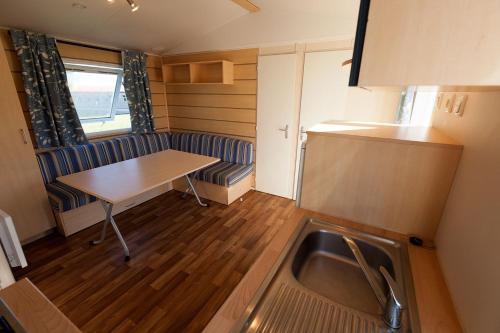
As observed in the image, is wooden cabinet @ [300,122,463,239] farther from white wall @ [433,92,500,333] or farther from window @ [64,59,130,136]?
window @ [64,59,130,136]

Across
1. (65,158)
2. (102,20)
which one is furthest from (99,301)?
(102,20)

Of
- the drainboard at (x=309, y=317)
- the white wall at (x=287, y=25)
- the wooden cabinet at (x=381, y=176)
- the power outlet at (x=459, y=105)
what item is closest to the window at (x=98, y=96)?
the white wall at (x=287, y=25)

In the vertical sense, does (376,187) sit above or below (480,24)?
below

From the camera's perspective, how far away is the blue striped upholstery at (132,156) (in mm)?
2520

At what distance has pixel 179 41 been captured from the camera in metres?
3.51

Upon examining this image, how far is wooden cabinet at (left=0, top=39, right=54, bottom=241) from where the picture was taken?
2035mm

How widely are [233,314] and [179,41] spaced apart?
12.6ft

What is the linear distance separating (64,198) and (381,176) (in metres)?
2.87

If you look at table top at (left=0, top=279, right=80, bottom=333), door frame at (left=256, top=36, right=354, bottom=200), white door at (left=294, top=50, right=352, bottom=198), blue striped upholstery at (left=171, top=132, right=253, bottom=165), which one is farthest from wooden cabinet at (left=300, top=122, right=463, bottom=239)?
blue striped upholstery at (left=171, top=132, right=253, bottom=165)

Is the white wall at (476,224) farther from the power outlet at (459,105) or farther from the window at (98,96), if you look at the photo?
the window at (98,96)

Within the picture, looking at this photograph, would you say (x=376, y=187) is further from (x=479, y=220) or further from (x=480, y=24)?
(x=480, y=24)

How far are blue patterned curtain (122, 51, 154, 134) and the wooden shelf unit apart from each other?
1.34 ft

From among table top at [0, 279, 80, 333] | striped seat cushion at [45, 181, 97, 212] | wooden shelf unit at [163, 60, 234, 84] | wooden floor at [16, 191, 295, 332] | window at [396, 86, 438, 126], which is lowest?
wooden floor at [16, 191, 295, 332]

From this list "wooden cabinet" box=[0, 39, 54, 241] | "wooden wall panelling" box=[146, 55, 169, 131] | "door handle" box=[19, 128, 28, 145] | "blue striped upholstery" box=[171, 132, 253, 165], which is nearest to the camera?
"wooden cabinet" box=[0, 39, 54, 241]
